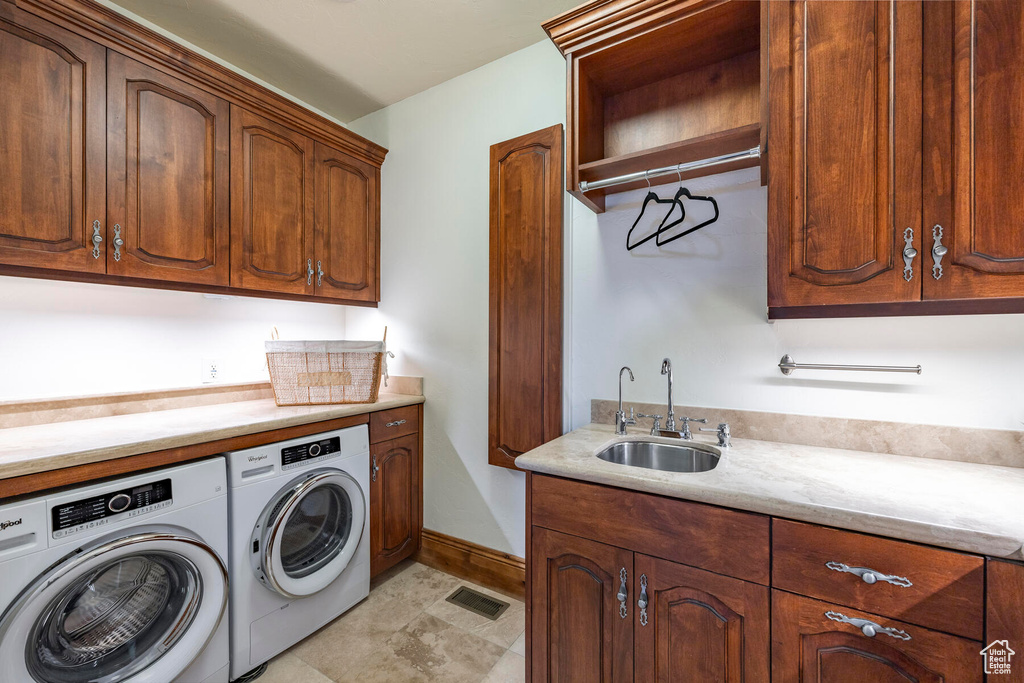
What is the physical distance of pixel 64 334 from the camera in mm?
1695

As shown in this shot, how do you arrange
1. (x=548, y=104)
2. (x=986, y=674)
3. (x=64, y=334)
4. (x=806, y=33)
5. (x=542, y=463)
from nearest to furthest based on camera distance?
(x=986, y=674), (x=806, y=33), (x=542, y=463), (x=64, y=334), (x=548, y=104)

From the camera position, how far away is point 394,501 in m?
2.24

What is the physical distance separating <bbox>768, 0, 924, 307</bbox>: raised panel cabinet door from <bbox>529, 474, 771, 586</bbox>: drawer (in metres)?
0.66

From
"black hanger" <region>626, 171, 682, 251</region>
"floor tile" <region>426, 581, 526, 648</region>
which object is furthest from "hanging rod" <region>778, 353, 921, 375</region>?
"floor tile" <region>426, 581, 526, 648</region>

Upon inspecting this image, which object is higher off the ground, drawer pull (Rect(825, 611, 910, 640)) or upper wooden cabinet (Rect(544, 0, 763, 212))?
upper wooden cabinet (Rect(544, 0, 763, 212))

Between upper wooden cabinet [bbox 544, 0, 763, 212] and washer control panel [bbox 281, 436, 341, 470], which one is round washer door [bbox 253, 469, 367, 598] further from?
upper wooden cabinet [bbox 544, 0, 763, 212]

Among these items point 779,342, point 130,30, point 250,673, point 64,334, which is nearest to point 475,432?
point 250,673

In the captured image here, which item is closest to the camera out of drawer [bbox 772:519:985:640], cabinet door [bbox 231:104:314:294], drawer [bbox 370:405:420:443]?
drawer [bbox 772:519:985:640]

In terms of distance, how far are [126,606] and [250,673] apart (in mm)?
551

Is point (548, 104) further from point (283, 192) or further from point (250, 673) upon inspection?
point (250, 673)

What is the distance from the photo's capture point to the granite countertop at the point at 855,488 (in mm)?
866

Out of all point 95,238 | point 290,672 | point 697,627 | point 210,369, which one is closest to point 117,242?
point 95,238

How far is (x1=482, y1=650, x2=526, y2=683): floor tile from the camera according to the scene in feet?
5.17

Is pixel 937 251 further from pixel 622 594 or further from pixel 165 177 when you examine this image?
pixel 165 177
